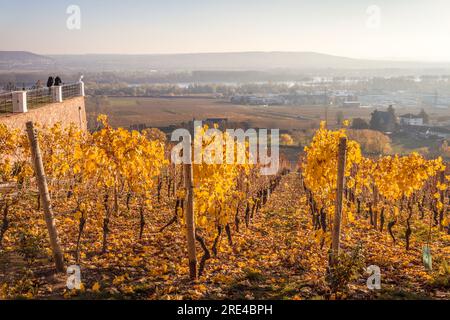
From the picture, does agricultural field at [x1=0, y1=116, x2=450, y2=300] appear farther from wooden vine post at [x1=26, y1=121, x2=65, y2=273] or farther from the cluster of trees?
the cluster of trees

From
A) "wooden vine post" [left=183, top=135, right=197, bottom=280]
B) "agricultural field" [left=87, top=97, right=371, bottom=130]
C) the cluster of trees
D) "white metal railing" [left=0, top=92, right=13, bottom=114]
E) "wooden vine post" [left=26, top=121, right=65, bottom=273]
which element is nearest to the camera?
"wooden vine post" [left=26, top=121, right=65, bottom=273]

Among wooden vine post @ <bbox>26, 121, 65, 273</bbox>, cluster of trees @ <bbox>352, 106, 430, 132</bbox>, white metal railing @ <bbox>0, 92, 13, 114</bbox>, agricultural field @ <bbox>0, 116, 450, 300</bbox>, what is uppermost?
white metal railing @ <bbox>0, 92, 13, 114</bbox>

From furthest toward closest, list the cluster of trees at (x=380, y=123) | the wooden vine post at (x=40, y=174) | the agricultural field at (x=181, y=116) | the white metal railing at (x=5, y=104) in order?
the agricultural field at (x=181, y=116) < the cluster of trees at (x=380, y=123) < the white metal railing at (x=5, y=104) < the wooden vine post at (x=40, y=174)

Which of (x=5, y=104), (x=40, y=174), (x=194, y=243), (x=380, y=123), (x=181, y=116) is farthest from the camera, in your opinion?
(x=181, y=116)

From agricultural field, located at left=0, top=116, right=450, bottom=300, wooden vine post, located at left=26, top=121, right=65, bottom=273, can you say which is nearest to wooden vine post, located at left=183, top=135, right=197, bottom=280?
agricultural field, located at left=0, top=116, right=450, bottom=300

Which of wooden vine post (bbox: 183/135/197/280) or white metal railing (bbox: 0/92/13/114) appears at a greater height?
white metal railing (bbox: 0/92/13/114)

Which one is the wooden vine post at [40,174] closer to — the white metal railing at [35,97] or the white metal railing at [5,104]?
the white metal railing at [35,97]

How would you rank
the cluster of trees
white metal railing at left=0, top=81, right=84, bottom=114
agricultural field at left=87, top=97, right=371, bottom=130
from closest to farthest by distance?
white metal railing at left=0, top=81, right=84, bottom=114
the cluster of trees
agricultural field at left=87, top=97, right=371, bottom=130

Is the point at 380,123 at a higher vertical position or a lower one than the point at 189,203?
lower

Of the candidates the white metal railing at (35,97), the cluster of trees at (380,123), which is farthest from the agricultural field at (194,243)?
the cluster of trees at (380,123)

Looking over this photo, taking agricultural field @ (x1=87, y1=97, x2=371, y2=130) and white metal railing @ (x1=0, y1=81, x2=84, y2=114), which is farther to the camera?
agricultural field @ (x1=87, y1=97, x2=371, y2=130)

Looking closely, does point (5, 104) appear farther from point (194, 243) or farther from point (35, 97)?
point (194, 243)

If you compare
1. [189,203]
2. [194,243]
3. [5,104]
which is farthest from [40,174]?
[5,104]
